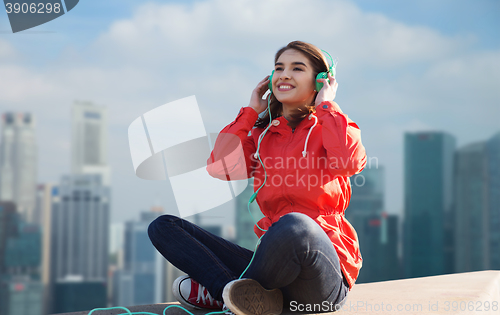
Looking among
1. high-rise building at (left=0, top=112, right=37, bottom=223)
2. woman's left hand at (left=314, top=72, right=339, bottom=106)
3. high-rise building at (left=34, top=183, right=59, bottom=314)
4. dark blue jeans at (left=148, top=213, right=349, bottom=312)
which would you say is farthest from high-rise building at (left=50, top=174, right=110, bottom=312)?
woman's left hand at (left=314, top=72, right=339, bottom=106)

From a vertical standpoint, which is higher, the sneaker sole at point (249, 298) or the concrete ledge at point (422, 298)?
the sneaker sole at point (249, 298)

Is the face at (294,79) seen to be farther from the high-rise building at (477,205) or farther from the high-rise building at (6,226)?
the high-rise building at (6,226)

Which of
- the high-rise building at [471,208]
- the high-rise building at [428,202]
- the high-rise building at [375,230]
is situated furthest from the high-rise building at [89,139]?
the high-rise building at [471,208]

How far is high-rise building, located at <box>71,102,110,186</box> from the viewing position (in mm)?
55719

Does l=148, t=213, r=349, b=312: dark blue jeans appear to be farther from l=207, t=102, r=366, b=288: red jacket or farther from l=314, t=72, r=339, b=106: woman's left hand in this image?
l=314, t=72, r=339, b=106: woman's left hand

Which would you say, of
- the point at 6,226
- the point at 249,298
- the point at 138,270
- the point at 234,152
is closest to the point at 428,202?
the point at 138,270

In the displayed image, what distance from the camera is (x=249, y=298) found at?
4.48ft

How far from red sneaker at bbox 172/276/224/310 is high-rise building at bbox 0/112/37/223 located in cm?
6165

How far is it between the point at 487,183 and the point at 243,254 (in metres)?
66.8

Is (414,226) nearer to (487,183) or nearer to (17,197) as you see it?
(487,183)

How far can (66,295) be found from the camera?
47812 millimetres

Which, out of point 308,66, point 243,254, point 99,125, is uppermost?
point 99,125

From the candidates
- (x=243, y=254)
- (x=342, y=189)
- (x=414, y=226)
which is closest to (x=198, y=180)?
(x=243, y=254)

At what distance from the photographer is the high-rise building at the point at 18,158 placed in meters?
57.2
